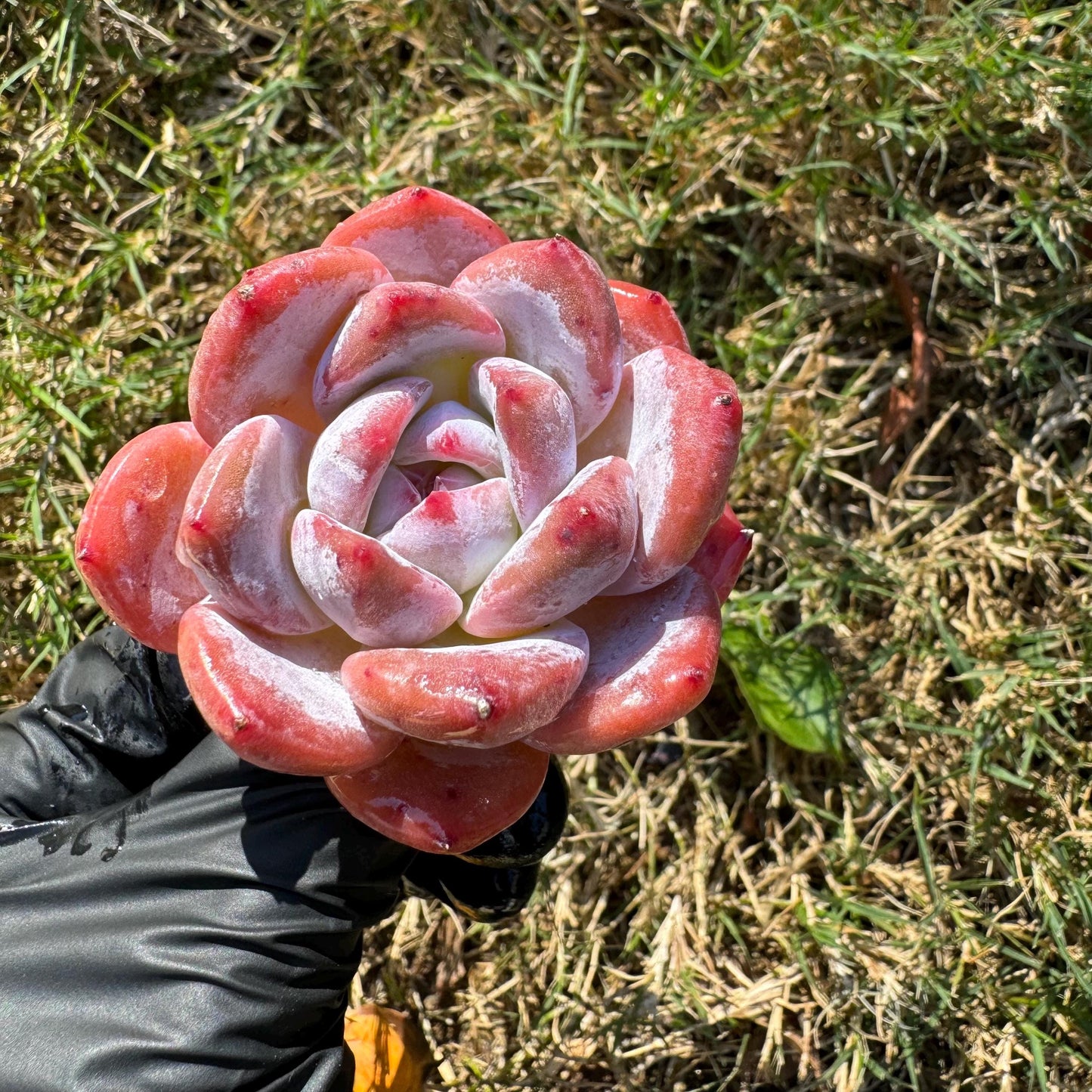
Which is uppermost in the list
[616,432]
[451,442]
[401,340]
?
[401,340]

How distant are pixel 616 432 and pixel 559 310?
0.60ft

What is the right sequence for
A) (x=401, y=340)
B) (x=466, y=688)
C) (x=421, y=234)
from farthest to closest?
(x=421, y=234) → (x=401, y=340) → (x=466, y=688)

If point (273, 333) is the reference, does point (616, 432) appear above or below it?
below

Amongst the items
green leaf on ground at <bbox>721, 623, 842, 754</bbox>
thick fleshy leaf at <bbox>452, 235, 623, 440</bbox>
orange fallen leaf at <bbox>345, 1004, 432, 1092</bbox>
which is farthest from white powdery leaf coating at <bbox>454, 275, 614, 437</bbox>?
orange fallen leaf at <bbox>345, 1004, 432, 1092</bbox>

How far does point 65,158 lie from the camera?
228 cm

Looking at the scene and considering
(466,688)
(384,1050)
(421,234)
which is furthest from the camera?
(384,1050)

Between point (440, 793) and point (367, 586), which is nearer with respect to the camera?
point (367, 586)

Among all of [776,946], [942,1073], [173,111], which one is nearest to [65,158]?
[173,111]

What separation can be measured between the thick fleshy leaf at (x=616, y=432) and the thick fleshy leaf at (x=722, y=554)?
0.49 feet

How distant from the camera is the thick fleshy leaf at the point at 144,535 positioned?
3.74 ft

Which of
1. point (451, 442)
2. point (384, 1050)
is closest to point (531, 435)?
point (451, 442)

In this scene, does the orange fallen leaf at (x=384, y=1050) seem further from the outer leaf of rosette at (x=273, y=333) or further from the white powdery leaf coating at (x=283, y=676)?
the outer leaf of rosette at (x=273, y=333)

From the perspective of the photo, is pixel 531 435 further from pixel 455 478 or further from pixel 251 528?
pixel 251 528

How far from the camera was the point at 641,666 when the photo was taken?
1.12 meters
